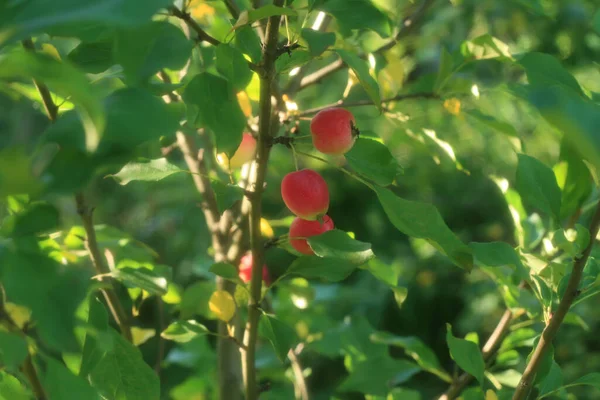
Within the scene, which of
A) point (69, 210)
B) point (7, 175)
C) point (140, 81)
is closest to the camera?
point (7, 175)

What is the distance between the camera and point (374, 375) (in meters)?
0.93

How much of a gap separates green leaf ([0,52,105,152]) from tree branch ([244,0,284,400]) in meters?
0.23

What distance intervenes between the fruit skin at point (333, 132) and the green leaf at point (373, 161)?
0.8 inches

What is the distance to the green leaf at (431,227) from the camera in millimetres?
623

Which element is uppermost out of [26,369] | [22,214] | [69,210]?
[22,214]

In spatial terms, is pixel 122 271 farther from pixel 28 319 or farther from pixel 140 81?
pixel 140 81

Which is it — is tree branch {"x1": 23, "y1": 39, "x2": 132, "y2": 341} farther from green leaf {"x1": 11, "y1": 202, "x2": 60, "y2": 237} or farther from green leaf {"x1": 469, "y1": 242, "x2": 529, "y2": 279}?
green leaf {"x1": 469, "y1": 242, "x2": 529, "y2": 279}

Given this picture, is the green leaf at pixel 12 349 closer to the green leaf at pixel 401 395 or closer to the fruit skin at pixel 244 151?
the fruit skin at pixel 244 151

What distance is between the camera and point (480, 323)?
2186 mm

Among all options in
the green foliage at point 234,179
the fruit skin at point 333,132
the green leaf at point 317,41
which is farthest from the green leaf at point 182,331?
the green leaf at point 317,41

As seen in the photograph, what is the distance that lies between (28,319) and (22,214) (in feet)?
0.99

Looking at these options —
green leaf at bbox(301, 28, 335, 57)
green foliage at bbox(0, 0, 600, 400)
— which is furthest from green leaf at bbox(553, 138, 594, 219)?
green leaf at bbox(301, 28, 335, 57)

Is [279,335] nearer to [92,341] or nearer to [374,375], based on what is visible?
[92,341]

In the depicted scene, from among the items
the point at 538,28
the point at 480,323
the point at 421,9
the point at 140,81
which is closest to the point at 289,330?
the point at 140,81
